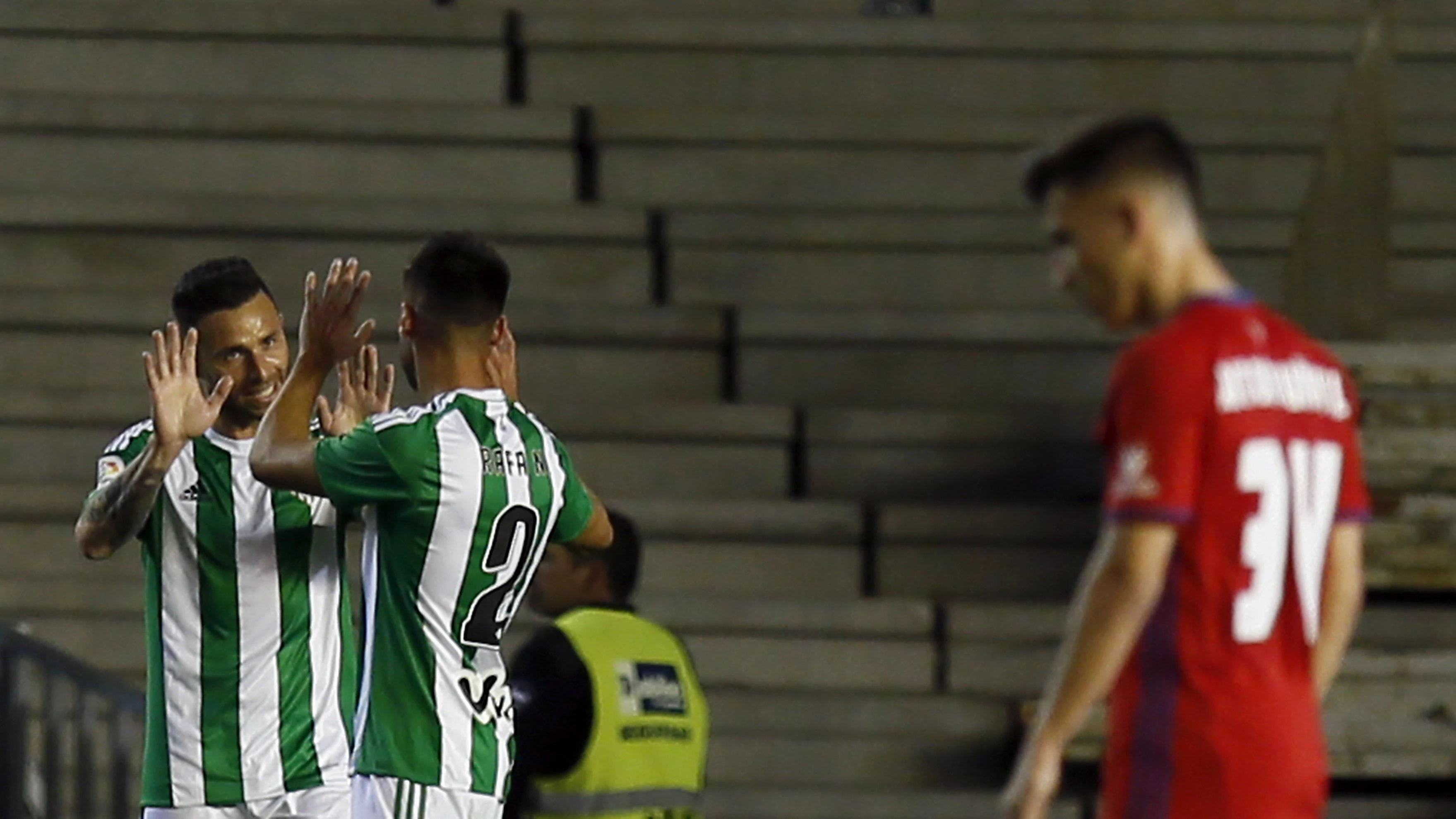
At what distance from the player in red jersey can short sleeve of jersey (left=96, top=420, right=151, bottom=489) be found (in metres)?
2.35

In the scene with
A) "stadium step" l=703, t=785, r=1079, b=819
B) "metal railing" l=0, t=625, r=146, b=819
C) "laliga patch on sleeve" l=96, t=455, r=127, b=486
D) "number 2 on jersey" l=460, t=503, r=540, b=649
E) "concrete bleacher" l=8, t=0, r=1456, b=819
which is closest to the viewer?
"number 2 on jersey" l=460, t=503, r=540, b=649

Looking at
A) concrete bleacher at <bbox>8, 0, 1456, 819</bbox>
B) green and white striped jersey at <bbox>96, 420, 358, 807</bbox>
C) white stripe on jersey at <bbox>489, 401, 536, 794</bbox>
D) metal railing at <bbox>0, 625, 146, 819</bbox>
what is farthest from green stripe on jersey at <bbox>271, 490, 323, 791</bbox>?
concrete bleacher at <bbox>8, 0, 1456, 819</bbox>

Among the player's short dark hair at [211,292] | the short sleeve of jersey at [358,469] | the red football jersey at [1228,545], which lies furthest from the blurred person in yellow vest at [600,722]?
the red football jersey at [1228,545]

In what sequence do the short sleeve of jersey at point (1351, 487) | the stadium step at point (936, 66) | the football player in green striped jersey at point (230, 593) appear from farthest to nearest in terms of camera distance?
the stadium step at point (936, 66), the football player in green striped jersey at point (230, 593), the short sleeve of jersey at point (1351, 487)

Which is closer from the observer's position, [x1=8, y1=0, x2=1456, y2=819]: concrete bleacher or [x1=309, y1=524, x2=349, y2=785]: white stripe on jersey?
[x1=309, y1=524, x2=349, y2=785]: white stripe on jersey

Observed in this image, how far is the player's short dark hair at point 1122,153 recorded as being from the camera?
335cm

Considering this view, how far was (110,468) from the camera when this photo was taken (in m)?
5.04

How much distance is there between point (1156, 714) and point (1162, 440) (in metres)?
0.42

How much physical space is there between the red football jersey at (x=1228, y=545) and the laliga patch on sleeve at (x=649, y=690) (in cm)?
238

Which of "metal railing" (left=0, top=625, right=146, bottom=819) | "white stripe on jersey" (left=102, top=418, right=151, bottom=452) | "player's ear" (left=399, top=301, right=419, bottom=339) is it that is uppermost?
"player's ear" (left=399, top=301, right=419, bottom=339)

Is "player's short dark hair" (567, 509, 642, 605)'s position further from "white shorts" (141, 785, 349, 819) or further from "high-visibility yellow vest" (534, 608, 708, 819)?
"white shorts" (141, 785, 349, 819)

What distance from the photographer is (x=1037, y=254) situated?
9633 millimetres

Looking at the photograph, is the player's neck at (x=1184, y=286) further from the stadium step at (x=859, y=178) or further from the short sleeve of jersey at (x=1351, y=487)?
the stadium step at (x=859, y=178)

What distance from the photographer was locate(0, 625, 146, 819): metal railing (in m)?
6.73
